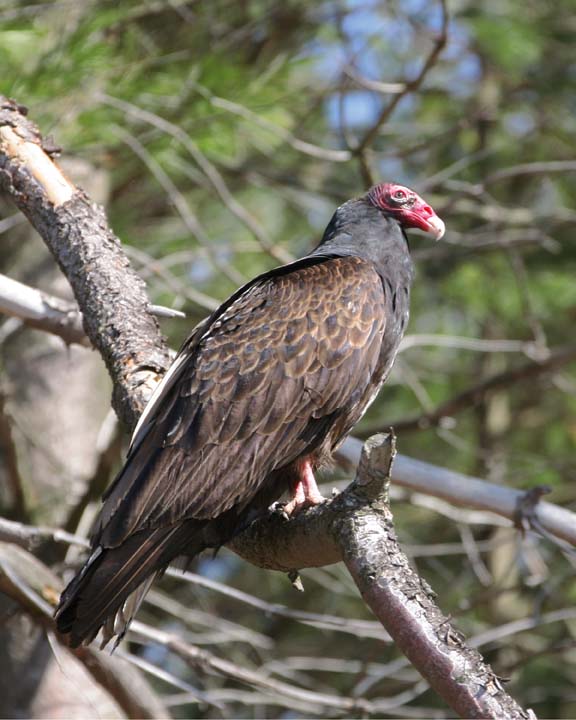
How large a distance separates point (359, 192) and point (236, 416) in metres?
2.92

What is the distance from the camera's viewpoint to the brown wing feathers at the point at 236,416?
8.93 ft

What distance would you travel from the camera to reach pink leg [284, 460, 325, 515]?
3.05m

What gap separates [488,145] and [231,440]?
14.2 ft

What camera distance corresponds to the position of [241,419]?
3.05 m

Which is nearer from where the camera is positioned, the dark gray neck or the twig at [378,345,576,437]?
the dark gray neck

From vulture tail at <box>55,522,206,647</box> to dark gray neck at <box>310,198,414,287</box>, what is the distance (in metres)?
1.29

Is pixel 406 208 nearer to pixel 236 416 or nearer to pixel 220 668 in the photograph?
pixel 236 416

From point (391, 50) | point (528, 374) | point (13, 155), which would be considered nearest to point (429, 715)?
point (528, 374)

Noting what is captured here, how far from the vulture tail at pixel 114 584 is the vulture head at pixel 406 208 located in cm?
168

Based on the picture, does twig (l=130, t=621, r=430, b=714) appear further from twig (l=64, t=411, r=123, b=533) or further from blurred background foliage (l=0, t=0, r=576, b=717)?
twig (l=64, t=411, r=123, b=533)

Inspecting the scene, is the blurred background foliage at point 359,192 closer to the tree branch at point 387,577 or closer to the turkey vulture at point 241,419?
the turkey vulture at point 241,419

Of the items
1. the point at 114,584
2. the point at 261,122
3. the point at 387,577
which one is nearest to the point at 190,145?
the point at 261,122

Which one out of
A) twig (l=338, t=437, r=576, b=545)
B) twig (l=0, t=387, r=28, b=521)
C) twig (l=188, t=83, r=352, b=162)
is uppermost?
twig (l=188, t=83, r=352, b=162)

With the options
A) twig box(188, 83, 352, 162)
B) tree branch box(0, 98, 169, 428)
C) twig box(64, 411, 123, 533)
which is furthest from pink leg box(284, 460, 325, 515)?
twig box(188, 83, 352, 162)
